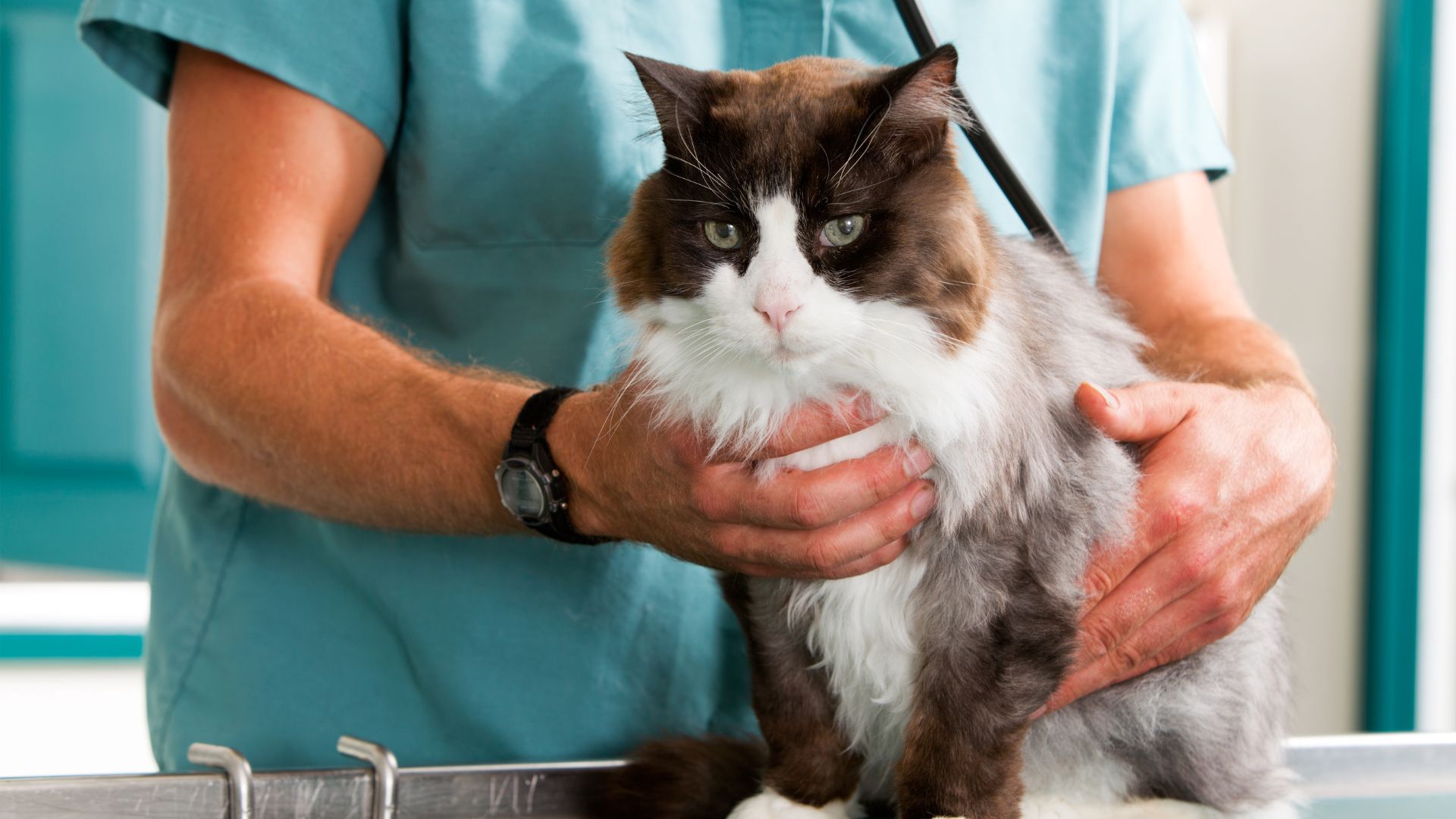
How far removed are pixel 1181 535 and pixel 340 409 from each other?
88cm

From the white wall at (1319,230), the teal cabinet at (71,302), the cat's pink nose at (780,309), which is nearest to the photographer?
the cat's pink nose at (780,309)

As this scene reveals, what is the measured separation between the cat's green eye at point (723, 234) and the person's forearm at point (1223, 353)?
66cm

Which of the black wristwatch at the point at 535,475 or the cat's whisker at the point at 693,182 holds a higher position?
the cat's whisker at the point at 693,182

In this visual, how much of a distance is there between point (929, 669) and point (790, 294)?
0.38 metres

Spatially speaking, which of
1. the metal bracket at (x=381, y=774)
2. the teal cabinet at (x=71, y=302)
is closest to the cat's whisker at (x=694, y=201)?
the metal bracket at (x=381, y=774)

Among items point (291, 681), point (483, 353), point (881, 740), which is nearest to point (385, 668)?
point (291, 681)

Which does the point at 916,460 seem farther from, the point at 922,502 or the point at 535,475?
the point at 535,475

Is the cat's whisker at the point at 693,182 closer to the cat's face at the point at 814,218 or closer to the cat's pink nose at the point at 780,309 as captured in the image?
the cat's face at the point at 814,218

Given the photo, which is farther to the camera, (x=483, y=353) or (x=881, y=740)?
(x=483, y=353)

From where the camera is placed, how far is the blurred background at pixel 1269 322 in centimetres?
279

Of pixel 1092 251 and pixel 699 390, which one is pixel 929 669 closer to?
pixel 699 390

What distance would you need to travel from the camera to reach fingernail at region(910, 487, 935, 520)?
1007mm

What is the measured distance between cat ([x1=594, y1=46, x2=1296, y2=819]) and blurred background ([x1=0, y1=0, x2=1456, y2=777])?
1960 mm

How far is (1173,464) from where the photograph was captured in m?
1.12
